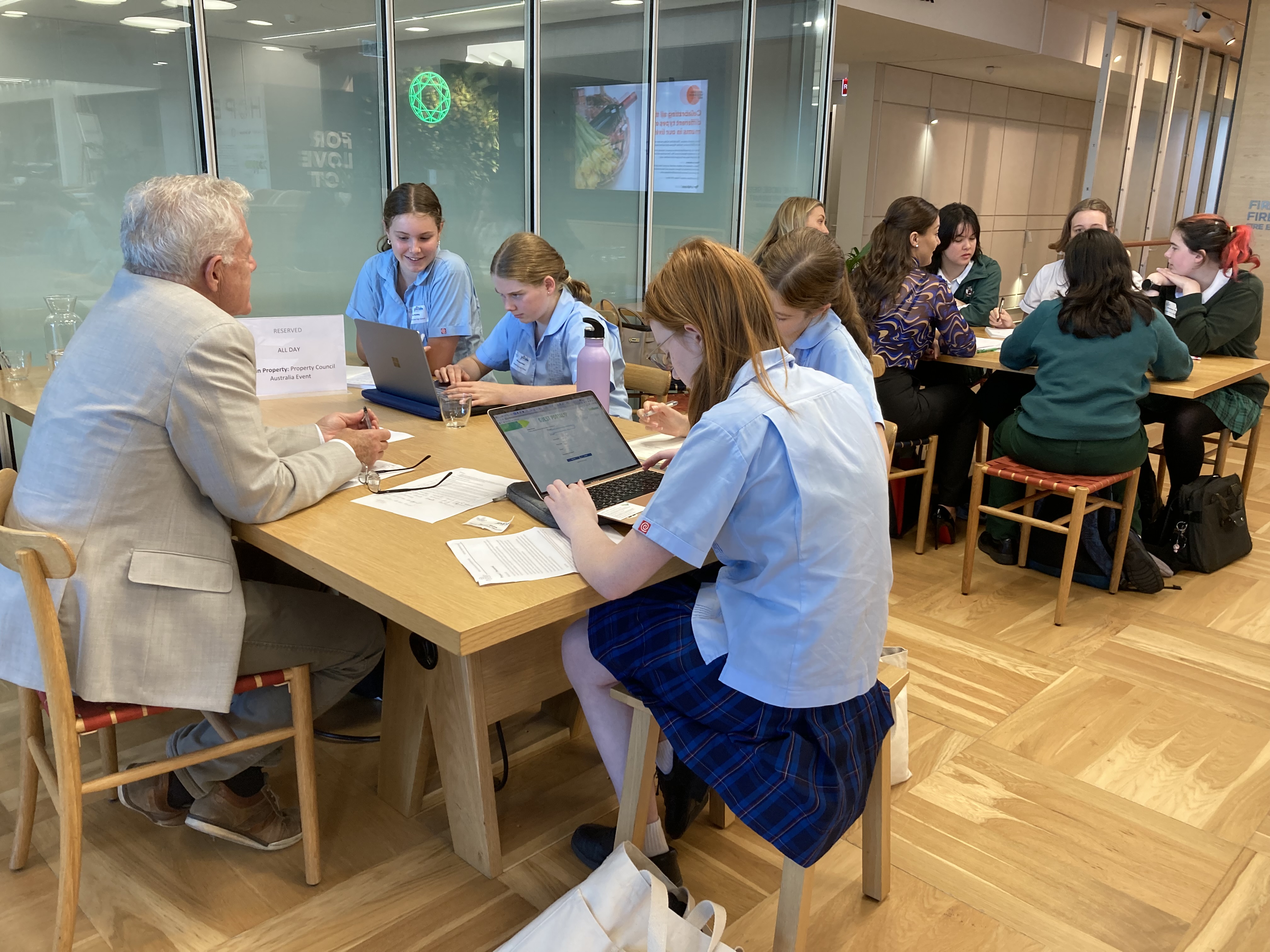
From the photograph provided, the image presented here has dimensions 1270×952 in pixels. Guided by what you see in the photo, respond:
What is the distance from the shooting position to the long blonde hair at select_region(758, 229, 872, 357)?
2.38m

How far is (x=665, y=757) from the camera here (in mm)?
1933

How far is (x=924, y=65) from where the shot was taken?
31.0ft

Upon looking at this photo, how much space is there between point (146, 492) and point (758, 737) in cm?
114

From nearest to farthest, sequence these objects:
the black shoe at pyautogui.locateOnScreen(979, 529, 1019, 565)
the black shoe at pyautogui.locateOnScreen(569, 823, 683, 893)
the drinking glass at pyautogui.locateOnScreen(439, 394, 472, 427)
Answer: the black shoe at pyautogui.locateOnScreen(569, 823, 683, 893) → the drinking glass at pyautogui.locateOnScreen(439, 394, 472, 427) → the black shoe at pyautogui.locateOnScreen(979, 529, 1019, 565)

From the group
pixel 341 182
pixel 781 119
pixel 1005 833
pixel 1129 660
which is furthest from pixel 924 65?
pixel 1005 833

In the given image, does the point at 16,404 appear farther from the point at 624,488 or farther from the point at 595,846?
the point at 595,846

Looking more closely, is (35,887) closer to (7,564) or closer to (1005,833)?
(7,564)

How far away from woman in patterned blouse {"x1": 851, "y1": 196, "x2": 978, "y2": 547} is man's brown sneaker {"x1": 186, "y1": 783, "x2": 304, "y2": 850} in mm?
2479

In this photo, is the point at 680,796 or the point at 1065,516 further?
the point at 1065,516

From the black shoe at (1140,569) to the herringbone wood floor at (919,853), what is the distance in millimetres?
689

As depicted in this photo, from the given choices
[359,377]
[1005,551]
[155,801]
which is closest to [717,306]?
[155,801]

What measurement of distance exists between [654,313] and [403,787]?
1285 millimetres

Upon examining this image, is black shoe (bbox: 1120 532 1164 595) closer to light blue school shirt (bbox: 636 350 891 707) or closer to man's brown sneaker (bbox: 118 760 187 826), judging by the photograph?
light blue school shirt (bbox: 636 350 891 707)

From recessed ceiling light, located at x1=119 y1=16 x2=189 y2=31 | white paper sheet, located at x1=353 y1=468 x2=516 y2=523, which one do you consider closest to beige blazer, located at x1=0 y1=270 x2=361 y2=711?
white paper sheet, located at x1=353 y1=468 x2=516 y2=523
